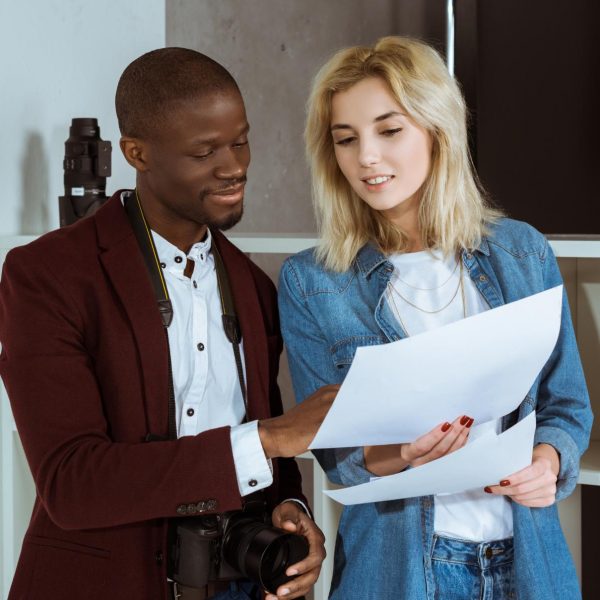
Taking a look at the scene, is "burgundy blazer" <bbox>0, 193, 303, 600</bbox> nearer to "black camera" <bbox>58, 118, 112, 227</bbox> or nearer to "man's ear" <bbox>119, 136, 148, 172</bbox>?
"man's ear" <bbox>119, 136, 148, 172</bbox>

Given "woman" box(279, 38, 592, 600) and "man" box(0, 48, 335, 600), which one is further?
"woman" box(279, 38, 592, 600)

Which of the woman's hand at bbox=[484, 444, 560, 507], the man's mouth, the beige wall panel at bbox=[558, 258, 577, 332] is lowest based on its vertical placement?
the woman's hand at bbox=[484, 444, 560, 507]

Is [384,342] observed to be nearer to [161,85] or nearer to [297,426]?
[297,426]

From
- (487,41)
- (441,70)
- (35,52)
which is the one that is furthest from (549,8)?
(35,52)

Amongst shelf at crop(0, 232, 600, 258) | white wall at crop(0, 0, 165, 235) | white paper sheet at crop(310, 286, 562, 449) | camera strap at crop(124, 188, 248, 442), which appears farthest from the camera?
white wall at crop(0, 0, 165, 235)

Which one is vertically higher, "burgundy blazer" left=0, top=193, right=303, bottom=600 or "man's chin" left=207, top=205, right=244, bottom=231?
"man's chin" left=207, top=205, right=244, bottom=231

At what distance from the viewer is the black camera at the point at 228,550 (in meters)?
1.34

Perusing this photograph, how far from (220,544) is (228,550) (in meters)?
0.02

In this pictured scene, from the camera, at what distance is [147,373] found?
1352mm

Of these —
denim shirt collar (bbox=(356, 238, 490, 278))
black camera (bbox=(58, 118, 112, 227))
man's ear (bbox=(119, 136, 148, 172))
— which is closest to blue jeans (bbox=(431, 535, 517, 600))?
denim shirt collar (bbox=(356, 238, 490, 278))

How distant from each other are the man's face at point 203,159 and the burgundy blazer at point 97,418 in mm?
96

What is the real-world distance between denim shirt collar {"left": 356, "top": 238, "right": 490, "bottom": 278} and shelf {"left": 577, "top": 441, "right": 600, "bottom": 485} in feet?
1.83

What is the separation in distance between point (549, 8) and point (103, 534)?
1.40 m

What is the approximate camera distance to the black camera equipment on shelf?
134cm
